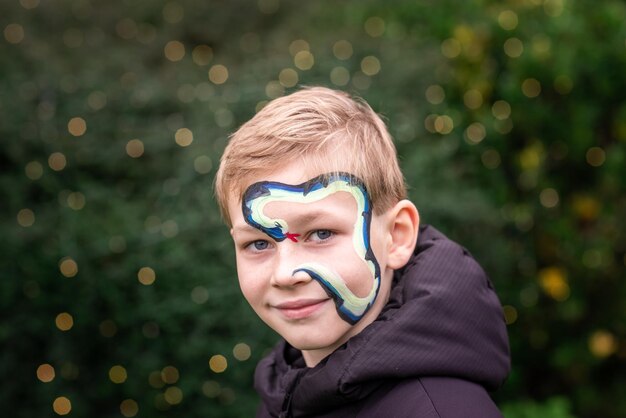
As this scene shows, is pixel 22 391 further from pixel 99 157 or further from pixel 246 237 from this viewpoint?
pixel 246 237

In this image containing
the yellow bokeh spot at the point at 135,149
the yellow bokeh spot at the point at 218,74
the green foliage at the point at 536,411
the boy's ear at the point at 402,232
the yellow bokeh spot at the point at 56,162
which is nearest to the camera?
the boy's ear at the point at 402,232

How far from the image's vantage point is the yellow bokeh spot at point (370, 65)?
162 inches

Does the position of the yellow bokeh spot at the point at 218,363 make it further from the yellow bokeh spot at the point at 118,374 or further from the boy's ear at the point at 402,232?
the boy's ear at the point at 402,232

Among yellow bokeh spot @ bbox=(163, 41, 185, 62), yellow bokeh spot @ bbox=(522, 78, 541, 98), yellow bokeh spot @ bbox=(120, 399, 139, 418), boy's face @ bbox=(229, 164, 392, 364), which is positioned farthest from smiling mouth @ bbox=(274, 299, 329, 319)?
yellow bokeh spot @ bbox=(163, 41, 185, 62)

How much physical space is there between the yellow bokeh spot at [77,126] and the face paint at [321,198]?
2451mm

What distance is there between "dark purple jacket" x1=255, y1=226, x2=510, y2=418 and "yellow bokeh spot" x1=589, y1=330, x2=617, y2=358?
7.13ft

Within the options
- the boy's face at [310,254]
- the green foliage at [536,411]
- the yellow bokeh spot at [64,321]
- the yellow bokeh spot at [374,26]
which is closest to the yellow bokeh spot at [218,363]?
the yellow bokeh spot at [64,321]

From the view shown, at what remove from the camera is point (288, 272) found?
169 cm

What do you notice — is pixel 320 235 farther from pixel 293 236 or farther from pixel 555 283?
pixel 555 283

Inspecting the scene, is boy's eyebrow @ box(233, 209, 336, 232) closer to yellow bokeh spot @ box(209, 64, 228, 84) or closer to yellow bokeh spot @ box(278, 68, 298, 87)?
yellow bokeh spot @ box(278, 68, 298, 87)

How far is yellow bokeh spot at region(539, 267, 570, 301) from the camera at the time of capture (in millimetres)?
3834

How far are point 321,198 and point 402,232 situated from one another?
0.90ft

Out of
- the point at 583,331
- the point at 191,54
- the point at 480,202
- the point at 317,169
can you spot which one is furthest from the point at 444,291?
the point at 191,54

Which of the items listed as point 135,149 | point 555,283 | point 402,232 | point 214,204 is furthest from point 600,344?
point 135,149
